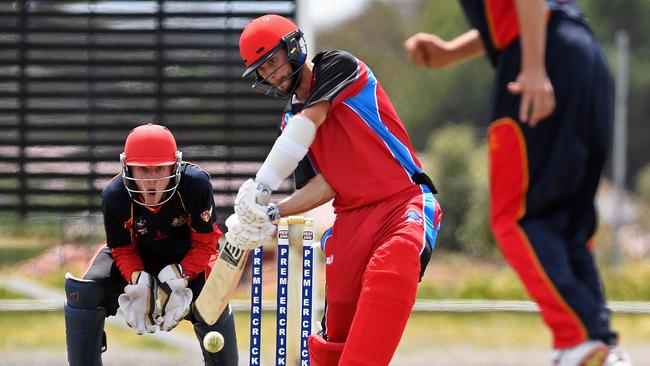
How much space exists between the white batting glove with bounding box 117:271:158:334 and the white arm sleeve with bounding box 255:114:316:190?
3.04ft

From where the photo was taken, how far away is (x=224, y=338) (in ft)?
13.6

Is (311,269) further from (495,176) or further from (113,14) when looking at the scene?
(113,14)

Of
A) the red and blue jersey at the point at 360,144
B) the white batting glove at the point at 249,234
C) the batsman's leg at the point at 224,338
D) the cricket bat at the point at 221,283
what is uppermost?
the red and blue jersey at the point at 360,144

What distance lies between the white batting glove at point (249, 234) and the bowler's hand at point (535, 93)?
1.11 m

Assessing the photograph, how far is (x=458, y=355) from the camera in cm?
642

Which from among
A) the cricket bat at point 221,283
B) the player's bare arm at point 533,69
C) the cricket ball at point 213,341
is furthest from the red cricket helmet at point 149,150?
the player's bare arm at point 533,69

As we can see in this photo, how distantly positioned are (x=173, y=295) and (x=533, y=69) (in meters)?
1.98

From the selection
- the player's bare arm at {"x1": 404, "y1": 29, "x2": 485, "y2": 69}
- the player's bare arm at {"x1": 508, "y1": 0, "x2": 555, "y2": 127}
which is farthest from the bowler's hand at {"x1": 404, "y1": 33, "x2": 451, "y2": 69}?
the player's bare arm at {"x1": 508, "y1": 0, "x2": 555, "y2": 127}

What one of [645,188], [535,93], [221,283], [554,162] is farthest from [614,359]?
[645,188]

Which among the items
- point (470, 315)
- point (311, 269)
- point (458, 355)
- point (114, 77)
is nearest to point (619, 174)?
point (470, 315)

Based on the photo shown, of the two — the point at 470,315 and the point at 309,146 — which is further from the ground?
the point at 309,146

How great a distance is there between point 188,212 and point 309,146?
0.90 m

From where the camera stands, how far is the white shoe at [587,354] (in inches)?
95.4

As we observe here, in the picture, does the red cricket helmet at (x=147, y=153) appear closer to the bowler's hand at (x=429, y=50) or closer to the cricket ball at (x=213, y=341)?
the cricket ball at (x=213, y=341)
